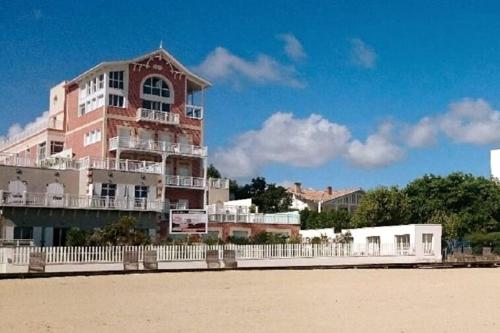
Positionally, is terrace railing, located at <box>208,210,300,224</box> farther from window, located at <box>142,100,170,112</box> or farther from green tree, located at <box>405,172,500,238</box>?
green tree, located at <box>405,172,500,238</box>

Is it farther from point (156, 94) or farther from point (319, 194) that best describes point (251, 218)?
point (319, 194)

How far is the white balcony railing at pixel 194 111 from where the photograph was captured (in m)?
58.9

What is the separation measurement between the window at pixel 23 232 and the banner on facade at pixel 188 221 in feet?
31.7

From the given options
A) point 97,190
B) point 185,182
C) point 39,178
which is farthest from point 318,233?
point 39,178

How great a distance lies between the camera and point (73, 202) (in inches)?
1825

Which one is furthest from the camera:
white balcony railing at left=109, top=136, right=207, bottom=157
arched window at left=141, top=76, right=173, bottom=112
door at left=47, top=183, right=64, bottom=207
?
arched window at left=141, top=76, right=173, bottom=112

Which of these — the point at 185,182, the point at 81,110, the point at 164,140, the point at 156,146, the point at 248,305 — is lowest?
the point at 248,305

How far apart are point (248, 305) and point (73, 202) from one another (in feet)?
98.9

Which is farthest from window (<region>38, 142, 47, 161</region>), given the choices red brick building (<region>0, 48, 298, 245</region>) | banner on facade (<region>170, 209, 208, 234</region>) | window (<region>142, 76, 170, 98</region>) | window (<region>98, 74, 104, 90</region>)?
banner on facade (<region>170, 209, 208, 234</region>)

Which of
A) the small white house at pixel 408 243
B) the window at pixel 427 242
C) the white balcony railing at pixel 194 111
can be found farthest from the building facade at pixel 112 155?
the window at pixel 427 242

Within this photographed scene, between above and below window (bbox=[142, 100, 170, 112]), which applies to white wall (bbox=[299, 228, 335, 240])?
below

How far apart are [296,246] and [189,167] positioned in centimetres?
1883

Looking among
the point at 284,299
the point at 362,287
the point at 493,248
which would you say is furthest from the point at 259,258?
the point at 493,248

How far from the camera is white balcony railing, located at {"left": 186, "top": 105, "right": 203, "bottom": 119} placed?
193 feet
